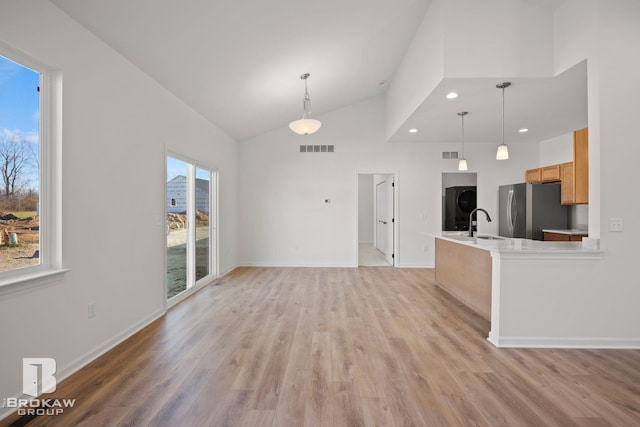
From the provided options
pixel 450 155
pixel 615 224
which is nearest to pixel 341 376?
pixel 615 224

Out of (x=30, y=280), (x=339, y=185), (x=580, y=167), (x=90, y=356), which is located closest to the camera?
(x=30, y=280)

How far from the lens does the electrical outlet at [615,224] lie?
2.61 meters

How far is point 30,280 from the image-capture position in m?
1.89


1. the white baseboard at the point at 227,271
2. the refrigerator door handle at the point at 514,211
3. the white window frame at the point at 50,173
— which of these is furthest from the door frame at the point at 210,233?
the refrigerator door handle at the point at 514,211

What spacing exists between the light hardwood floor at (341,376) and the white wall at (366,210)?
279 inches

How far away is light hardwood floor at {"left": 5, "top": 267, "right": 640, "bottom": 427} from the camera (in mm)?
1760

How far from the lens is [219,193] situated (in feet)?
17.7

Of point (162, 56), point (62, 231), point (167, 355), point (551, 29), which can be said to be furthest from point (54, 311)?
point (551, 29)

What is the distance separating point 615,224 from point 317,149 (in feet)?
15.9

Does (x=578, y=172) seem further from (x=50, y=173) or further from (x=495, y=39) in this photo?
(x=50, y=173)

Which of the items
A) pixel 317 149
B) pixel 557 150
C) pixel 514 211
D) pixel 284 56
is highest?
pixel 284 56

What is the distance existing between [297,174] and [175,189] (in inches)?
113

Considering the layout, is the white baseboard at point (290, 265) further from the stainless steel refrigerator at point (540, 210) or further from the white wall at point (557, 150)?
the white wall at point (557, 150)

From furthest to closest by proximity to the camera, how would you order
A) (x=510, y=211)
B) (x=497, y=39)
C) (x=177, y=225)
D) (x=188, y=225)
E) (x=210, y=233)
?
(x=510, y=211) < (x=210, y=233) < (x=188, y=225) < (x=177, y=225) < (x=497, y=39)
